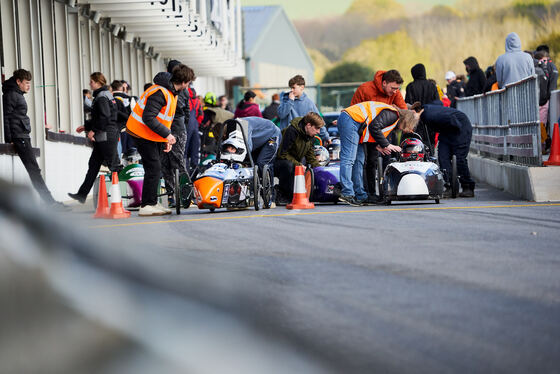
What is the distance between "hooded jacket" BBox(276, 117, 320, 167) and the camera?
13.5 meters

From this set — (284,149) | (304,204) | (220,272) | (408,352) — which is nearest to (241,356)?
(220,272)

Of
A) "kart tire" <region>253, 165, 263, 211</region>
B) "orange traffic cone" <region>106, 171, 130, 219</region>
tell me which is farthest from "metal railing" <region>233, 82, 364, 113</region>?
"orange traffic cone" <region>106, 171, 130, 219</region>

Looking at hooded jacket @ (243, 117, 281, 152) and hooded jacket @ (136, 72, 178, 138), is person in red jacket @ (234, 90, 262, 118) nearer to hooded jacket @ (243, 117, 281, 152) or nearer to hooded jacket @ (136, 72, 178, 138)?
hooded jacket @ (243, 117, 281, 152)

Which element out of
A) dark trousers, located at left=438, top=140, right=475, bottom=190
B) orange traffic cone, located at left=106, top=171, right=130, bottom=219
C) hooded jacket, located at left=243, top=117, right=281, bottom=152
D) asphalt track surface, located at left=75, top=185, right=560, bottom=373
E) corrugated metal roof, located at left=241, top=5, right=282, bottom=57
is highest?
corrugated metal roof, located at left=241, top=5, right=282, bottom=57

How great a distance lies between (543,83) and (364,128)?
750 cm

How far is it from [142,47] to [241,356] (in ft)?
98.9

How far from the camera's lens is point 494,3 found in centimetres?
6794

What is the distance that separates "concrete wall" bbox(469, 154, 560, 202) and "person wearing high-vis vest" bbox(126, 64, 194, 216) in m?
4.29

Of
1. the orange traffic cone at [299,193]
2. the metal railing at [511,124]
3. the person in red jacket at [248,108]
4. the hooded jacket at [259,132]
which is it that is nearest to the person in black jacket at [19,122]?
the hooded jacket at [259,132]

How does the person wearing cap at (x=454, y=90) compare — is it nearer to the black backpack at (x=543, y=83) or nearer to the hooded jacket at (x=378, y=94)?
the black backpack at (x=543, y=83)

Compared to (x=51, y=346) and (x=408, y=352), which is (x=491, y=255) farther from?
(x=51, y=346)

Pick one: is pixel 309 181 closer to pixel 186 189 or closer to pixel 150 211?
pixel 186 189

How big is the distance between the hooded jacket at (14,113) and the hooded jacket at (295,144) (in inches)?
127

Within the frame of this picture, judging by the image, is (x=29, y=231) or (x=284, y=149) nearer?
(x=29, y=231)
